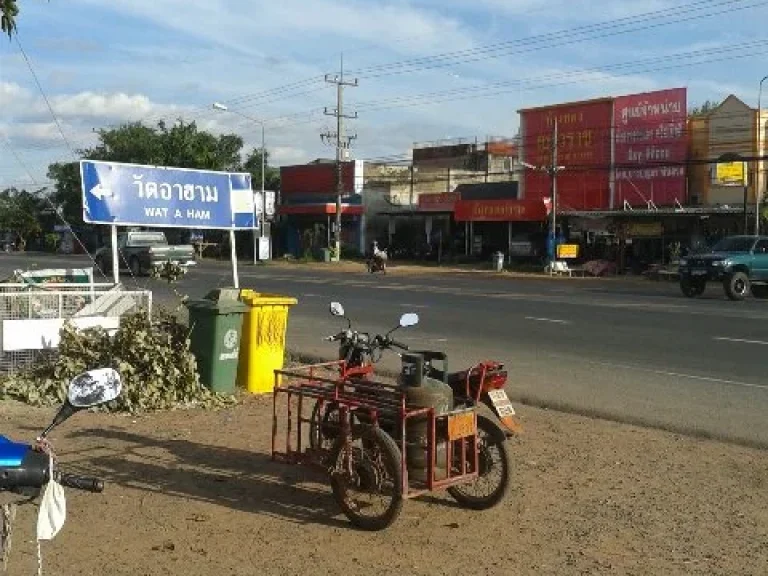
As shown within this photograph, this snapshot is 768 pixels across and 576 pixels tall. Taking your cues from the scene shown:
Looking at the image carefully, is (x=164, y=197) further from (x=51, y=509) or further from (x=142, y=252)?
(x=142, y=252)

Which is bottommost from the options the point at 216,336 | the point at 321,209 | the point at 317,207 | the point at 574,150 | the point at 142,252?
the point at 216,336

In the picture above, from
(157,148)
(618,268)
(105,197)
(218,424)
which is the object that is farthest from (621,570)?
(157,148)

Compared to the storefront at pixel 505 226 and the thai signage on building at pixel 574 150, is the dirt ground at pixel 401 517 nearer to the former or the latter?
the storefront at pixel 505 226

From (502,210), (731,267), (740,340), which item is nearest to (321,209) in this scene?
(502,210)

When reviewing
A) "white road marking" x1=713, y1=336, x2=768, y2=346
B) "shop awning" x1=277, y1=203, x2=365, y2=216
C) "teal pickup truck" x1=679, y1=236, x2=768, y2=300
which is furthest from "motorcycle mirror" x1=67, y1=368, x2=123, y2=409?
"shop awning" x1=277, y1=203, x2=365, y2=216

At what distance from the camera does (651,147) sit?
45.7 m

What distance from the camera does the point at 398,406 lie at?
5.43 m

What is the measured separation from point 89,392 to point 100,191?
763cm

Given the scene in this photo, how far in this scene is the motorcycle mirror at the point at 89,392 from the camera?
3096 mm

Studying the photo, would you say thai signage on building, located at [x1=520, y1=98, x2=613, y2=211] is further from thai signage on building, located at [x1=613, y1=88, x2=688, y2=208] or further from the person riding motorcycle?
the person riding motorcycle

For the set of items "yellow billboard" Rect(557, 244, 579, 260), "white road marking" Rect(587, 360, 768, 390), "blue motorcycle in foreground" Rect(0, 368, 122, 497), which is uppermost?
"yellow billboard" Rect(557, 244, 579, 260)

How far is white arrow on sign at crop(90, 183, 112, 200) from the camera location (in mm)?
10242

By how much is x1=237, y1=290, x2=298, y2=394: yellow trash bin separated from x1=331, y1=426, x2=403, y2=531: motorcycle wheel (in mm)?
4221

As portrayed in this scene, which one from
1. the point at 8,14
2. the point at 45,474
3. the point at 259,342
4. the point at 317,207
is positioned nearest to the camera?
the point at 45,474
